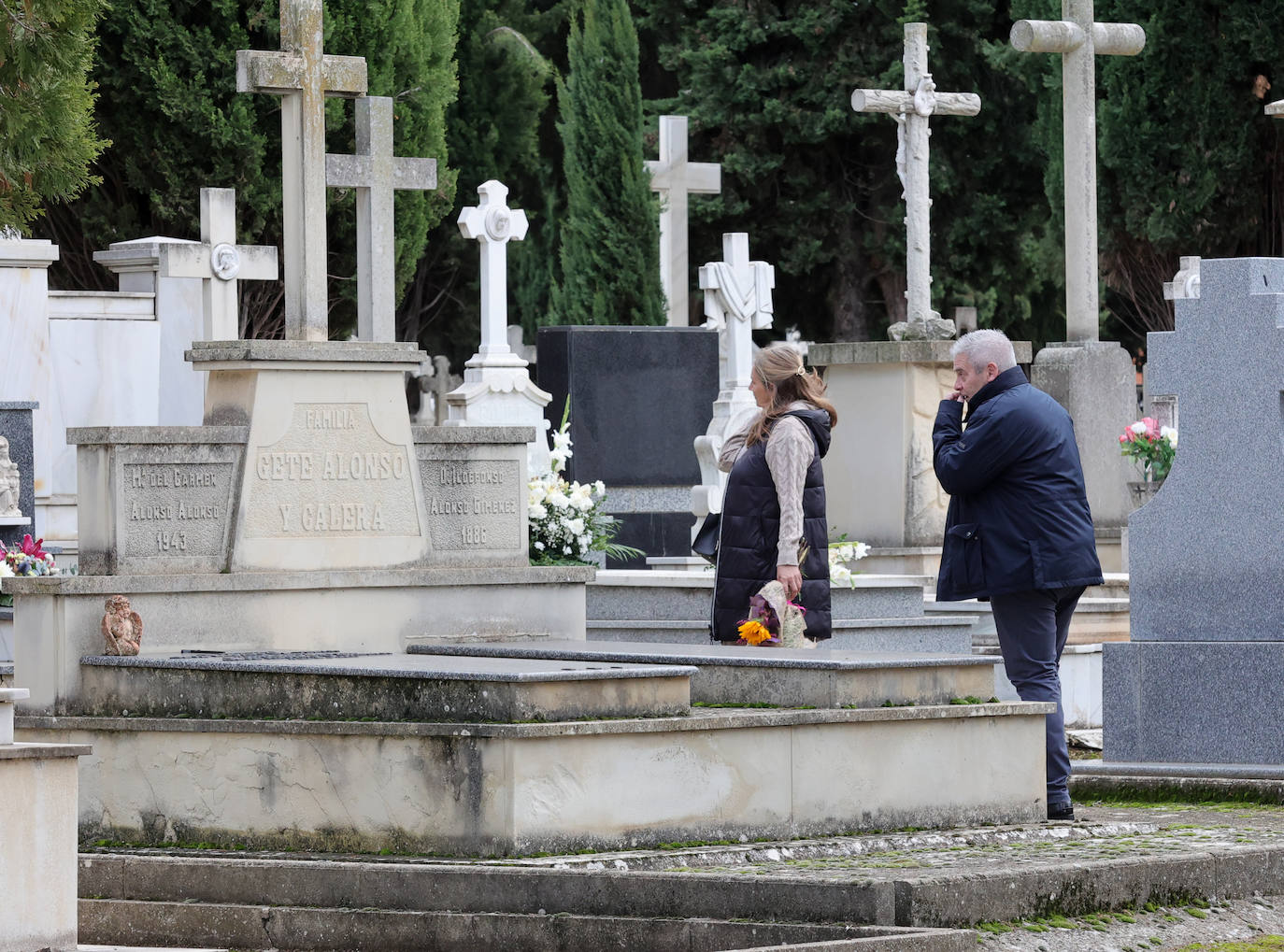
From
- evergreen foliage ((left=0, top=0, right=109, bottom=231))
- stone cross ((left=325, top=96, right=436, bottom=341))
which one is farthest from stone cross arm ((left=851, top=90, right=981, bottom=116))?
evergreen foliage ((left=0, top=0, right=109, bottom=231))

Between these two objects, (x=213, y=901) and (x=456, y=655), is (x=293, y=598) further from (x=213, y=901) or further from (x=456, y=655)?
(x=213, y=901)

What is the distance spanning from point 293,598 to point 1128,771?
2.98 metres

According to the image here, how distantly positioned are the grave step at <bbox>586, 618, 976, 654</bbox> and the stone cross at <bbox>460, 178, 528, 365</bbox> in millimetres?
6304

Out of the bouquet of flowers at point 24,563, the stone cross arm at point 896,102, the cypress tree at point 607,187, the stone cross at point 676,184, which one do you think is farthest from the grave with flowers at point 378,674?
the cypress tree at point 607,187

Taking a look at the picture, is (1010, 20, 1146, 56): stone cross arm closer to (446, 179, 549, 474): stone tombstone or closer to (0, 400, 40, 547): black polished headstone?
(446, 179, 549, 474): stone tombstone

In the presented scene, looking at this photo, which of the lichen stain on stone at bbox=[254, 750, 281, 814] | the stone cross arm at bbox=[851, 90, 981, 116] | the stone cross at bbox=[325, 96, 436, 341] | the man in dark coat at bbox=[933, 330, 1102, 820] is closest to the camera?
the lichen stain on stone at bbox=[254, 750, 281, 814]

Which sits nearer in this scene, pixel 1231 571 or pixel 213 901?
pixel 213 901

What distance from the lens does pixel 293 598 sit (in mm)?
8062

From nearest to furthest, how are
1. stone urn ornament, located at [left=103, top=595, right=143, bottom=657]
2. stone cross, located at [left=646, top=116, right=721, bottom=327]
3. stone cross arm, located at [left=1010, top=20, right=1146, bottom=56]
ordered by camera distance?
1. stone urn ornament, located at [left=103, top=595, right=143, bottom=657]
2. stone cross arm, located at [left=1010, top=20, right=1146, bottom=56]
3. stone cross, located at [left=646, top=116, right=721, bottom=327]

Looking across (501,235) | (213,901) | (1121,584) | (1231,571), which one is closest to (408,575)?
(213,901)

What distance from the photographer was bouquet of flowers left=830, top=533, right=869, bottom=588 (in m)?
11.0

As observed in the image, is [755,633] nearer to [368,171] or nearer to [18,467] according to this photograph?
[18,467]

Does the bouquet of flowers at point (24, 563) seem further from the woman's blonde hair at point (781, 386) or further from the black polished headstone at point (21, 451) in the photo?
the woman's blonde hair at point (781, 386)

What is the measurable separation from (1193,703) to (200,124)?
15.8 m
